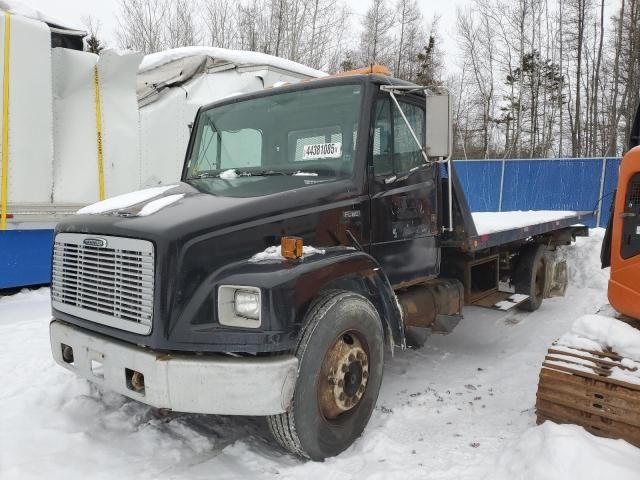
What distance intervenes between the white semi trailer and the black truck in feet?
7.07

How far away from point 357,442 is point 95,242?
2.09 m

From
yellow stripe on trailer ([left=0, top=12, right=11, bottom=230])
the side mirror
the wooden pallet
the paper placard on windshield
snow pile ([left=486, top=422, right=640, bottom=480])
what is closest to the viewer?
snow pile ([left=486, top=422, right=640, bottom=480])

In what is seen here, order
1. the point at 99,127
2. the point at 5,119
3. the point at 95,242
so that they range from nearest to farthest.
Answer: the point at 95,242 → the point at 5,119 → the point at 99,127

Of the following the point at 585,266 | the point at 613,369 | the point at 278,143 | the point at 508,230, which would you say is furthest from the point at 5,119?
the point at 585,266

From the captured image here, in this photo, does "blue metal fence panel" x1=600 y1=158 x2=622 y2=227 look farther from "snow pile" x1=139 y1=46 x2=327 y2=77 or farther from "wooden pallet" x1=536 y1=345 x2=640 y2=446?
"wooden pallet" x1=536 y1=345 x2=640 y2=446

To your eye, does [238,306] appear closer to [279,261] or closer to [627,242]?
[279,261]

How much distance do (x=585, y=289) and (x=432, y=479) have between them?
22.0 feet

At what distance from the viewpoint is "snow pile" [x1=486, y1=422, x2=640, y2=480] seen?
8.65 ft

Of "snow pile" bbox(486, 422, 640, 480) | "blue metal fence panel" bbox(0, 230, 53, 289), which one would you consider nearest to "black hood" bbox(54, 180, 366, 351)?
"snow pile" bbox(486, 422, 640, 480)

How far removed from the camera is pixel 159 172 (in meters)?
8.35

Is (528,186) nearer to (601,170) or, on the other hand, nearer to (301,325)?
(601,170)

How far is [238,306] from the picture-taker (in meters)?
2.86

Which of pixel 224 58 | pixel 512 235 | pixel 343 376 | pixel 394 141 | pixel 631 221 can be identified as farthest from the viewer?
pixel 224 58

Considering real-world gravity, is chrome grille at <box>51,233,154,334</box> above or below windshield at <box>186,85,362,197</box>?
below
